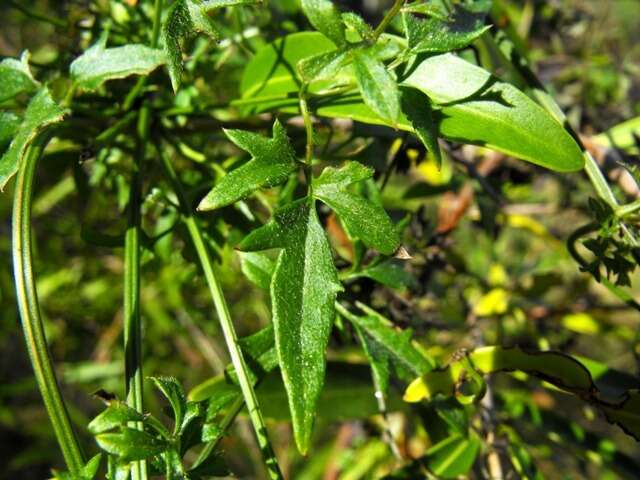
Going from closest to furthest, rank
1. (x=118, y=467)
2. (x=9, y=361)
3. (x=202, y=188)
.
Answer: (x=118, y=467), (x=202, y=188), (x=9, y=361)

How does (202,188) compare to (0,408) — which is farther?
(0,408)

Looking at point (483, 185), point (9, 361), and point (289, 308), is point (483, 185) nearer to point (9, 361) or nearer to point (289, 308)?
point (289, 308)

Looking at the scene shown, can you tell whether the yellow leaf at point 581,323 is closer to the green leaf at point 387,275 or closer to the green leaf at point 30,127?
the green leaf at point 387,275

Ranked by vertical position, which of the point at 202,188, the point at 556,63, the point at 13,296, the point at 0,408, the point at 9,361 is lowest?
the point at 9,361

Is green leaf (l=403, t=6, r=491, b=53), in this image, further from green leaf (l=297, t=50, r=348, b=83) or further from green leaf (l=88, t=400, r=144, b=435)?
green leaf (l=88, t=400, r=144, b=435)

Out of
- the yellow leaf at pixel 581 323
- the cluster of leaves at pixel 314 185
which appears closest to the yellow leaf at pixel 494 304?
the yellow leaf at pixel 581 323

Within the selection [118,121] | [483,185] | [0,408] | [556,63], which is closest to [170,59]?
[118,121]

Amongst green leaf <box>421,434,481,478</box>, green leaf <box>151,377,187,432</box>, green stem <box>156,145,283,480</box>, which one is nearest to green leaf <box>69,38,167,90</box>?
green stem <box>156,145,283,480</box>

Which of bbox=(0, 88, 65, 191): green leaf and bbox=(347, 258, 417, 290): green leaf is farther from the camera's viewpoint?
bbox=(347, 258, 417, 290): green leaf
